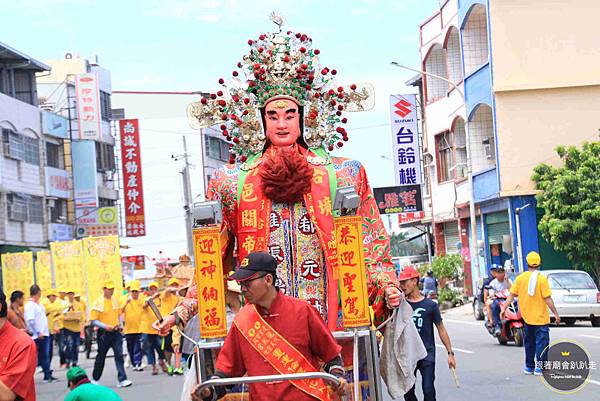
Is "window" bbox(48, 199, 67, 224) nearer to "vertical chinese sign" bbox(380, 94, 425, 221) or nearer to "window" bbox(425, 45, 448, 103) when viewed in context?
"vertical chinese sign" bbox(380, 94, 425, 221)

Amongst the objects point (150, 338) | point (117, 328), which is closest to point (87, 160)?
point (150, 338)

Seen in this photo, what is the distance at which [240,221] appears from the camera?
773 centimetres

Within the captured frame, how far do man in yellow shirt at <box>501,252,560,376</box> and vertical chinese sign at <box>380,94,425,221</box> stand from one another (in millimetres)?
25930

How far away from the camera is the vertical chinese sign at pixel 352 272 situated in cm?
682

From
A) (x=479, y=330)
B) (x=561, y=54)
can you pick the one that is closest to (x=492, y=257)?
(x=561, y=54)

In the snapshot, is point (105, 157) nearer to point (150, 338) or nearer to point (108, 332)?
point (150, 338)

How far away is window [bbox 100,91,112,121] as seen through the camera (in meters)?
50.7

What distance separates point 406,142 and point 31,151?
49.1 ft

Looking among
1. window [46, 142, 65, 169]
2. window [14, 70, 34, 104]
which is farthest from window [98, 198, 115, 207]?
window [14, 70, 34, 104]

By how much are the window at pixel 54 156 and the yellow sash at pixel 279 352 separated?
4034 centimetres

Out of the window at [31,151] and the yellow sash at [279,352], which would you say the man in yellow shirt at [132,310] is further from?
the window at [31,151]

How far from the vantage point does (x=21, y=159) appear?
4153 cm

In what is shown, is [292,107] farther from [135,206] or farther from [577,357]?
[135,206]

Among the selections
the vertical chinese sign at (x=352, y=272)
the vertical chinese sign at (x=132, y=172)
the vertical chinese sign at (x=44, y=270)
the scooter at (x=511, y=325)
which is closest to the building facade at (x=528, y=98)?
the scooter at (x=511, y=325)
